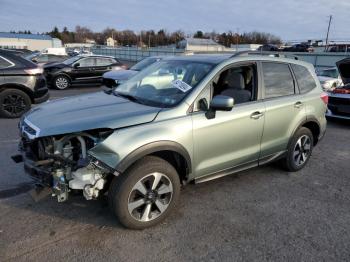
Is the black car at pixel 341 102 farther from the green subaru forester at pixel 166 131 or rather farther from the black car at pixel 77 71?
the black car at pixel 77 71

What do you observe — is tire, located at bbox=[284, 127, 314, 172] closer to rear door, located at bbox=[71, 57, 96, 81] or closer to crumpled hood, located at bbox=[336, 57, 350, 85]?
crumpled hood, located at bbox=[336, 57, 350, 85]

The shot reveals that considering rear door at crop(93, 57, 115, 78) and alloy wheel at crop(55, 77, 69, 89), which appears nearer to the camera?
alloy wheel at crop(55, 77, 69, 89)

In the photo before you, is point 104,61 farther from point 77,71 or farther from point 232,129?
point 232,129

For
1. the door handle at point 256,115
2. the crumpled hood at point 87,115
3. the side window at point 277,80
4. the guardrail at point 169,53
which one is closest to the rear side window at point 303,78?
the side window at point 277,80

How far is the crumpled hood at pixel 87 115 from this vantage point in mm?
3096

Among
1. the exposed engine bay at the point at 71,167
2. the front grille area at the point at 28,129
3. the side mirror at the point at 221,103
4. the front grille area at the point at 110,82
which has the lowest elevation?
the front grille area at the point at 110,82

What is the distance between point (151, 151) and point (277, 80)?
2313mm

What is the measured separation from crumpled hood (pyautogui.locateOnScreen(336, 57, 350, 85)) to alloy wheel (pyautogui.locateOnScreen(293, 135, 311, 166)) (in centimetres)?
492

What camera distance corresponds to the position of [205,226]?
11.3 ft

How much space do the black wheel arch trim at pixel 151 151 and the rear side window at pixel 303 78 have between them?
2417mm

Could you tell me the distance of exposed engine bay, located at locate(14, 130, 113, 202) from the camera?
3.07 metres

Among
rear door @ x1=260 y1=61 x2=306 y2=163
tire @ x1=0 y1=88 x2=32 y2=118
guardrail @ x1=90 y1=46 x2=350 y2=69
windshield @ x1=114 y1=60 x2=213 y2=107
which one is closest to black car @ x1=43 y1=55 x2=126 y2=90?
guardrail @ x1=90 y1=46 x2=350 y2=69

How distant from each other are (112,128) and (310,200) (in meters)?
2.69

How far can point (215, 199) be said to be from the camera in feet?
13.4
